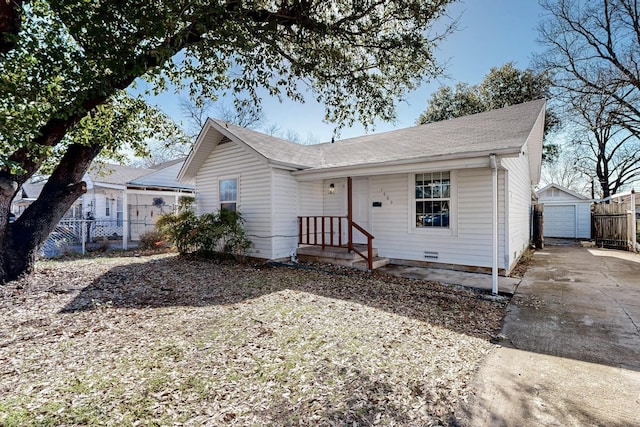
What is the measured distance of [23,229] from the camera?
6.04 m

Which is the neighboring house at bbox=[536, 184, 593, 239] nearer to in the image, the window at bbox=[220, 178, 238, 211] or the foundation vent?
the foundation vent

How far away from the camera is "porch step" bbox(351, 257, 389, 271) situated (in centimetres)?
785

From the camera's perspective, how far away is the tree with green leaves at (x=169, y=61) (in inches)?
175

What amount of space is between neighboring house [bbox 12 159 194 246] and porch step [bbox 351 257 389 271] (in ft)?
31.4

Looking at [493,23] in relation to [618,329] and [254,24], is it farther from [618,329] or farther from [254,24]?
[618,329]

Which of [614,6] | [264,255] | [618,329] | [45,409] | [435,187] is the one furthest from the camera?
[614,6]

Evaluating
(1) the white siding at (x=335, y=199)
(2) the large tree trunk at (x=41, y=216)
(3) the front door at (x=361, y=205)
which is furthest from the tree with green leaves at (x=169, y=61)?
(1) the white siding at (x=335, y=199)

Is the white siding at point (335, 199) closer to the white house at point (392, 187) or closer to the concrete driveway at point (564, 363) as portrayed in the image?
the white house at point (392, 187)

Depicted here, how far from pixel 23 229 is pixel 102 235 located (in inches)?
413

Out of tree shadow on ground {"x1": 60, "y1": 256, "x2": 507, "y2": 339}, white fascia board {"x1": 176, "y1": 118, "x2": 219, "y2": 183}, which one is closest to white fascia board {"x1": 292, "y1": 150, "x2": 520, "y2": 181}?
tree shadow on ground {"x1": 60, "y1": 256, "x2": 507, "y2": 339}

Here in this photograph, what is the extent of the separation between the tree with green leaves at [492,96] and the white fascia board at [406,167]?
49.8 feet

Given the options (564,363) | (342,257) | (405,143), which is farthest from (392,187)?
(564,363)

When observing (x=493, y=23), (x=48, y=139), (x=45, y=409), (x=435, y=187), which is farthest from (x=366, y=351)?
(x=493, y=23)

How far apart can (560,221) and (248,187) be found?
18455 mm
